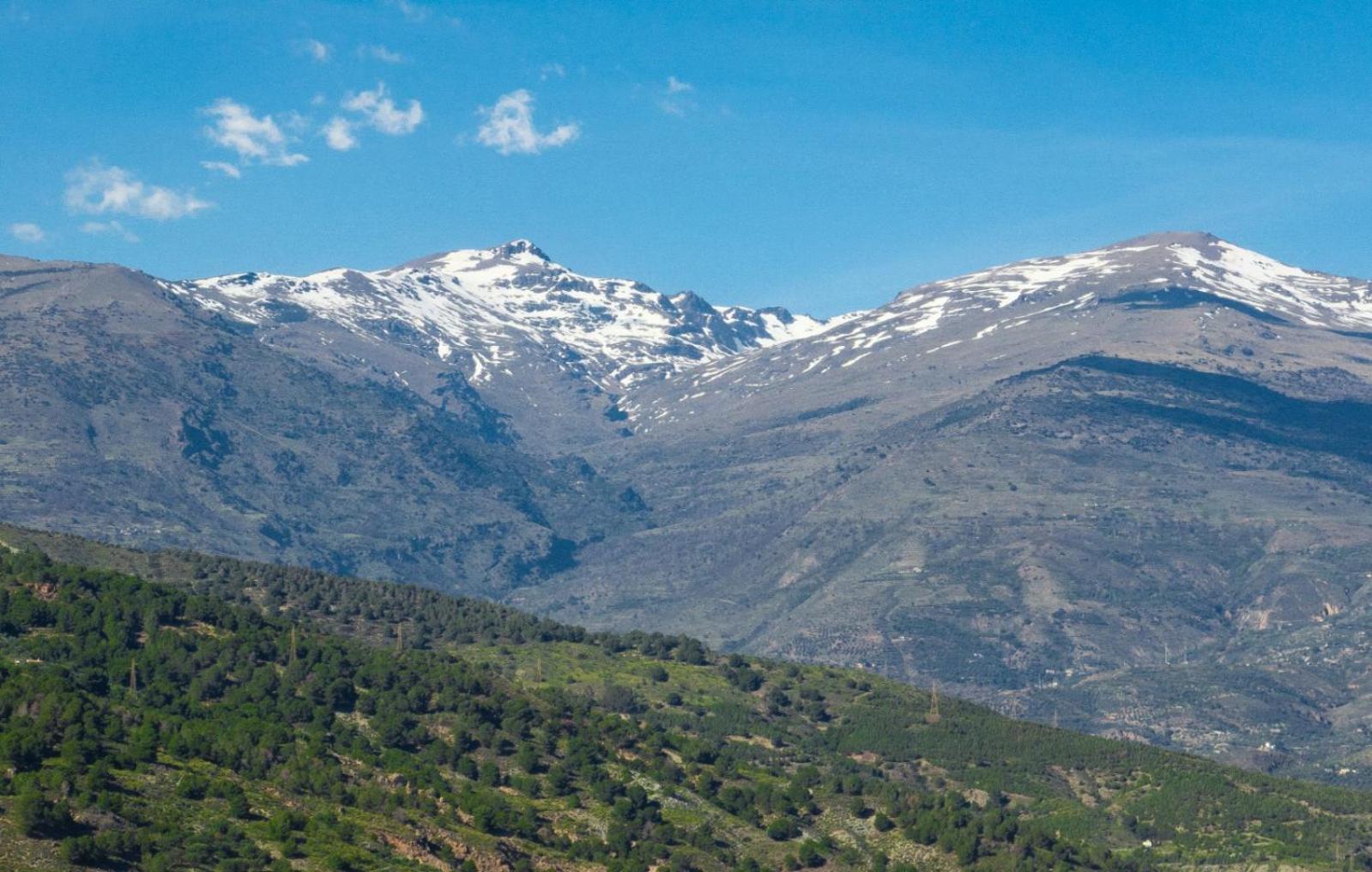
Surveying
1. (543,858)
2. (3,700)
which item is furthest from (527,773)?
(3,700)

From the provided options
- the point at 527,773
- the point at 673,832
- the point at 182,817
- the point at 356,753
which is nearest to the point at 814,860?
the point at 673,832

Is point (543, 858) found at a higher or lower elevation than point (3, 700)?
lower

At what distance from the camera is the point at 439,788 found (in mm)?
166125

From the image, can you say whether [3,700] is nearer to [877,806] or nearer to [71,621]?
[71,621]

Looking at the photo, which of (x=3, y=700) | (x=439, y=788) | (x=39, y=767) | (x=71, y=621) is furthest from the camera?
(x=71, y=621)

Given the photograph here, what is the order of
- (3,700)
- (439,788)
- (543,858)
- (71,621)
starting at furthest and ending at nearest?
(71,621) < (439,788) < (543,858) < (3,700)

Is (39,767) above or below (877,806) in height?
above

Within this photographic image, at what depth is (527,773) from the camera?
18488 cm

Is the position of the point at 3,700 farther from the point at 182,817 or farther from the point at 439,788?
the point at 439,788

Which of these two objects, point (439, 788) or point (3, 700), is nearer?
point (3, 700)

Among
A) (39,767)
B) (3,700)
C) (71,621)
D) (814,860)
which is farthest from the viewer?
(71,621)

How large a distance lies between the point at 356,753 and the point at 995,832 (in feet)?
193

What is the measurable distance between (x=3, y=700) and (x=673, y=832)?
5897 cm

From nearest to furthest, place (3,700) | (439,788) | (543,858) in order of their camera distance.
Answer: (3,700)
(543,858)
(439,788)
